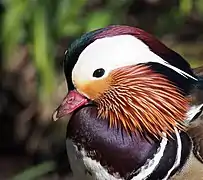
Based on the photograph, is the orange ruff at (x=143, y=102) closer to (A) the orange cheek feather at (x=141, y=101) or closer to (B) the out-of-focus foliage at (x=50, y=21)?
(A) the orange cheek feather at (x=141, y=101)

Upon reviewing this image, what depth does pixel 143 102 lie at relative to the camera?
161 centimetres

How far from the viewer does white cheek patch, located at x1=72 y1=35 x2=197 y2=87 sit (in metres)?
1.53

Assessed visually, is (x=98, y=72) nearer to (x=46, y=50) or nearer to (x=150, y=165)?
(x=150, y=165)

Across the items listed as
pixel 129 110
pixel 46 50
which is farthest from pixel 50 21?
pixel 129 110

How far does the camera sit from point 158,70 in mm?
1597

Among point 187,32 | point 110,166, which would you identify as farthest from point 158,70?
point 187,32

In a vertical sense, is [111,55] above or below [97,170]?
above

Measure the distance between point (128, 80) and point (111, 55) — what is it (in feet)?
0.23

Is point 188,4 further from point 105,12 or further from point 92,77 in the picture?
point 92,77

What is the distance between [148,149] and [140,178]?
52mm

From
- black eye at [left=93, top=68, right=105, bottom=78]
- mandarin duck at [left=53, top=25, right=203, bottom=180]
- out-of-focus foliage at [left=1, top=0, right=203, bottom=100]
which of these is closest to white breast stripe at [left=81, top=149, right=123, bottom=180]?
mandarin duck at [left=53, top=25, right=203, bottom=180]

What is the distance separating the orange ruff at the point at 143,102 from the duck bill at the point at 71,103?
0.03m

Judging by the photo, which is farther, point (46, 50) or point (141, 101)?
point (46, 50)

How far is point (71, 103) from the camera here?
1.58 metres
